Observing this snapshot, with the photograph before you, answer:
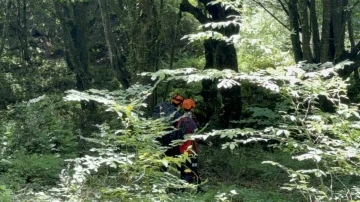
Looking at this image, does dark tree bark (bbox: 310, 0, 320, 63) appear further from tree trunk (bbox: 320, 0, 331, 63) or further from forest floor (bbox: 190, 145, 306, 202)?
forest floor (bbox: 190, 145, 306, 202)

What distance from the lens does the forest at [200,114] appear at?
412 cm

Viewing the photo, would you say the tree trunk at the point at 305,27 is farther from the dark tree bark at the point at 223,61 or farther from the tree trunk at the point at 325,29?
the dark tree bark at the point at 223,61

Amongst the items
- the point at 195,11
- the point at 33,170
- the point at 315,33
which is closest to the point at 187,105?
the point at 33,170

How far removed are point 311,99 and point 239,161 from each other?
293 inches

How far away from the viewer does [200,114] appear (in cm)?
A: 1516

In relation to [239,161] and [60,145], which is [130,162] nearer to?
[239,161]

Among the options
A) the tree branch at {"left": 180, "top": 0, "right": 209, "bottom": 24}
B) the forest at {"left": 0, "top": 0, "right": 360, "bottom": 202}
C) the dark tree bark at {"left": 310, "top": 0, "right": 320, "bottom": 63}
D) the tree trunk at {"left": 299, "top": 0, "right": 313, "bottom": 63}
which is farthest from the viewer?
the tree branch at {"left": 180, "top": 0, "right": 209, "bottom": 24}

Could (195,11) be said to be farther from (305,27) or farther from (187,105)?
(187,105)

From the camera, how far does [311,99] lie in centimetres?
420

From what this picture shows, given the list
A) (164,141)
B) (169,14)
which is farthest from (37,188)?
(169,14)

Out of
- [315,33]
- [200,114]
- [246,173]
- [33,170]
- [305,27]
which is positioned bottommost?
[246,173]

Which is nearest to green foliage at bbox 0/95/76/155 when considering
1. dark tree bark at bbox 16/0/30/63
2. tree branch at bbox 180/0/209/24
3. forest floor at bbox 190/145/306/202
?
forest floor at bbox 190/145/306/202

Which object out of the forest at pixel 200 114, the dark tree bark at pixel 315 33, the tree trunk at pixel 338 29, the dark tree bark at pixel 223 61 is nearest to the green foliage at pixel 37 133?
the forest at pixel 200 114

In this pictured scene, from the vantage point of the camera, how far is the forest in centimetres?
412
